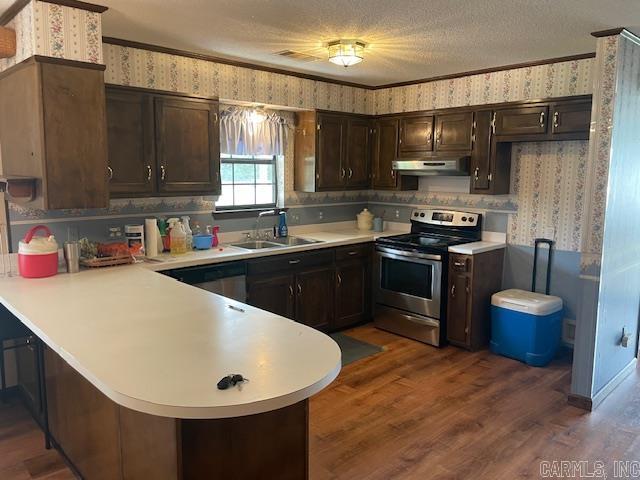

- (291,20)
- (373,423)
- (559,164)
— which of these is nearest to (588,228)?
(559,164)

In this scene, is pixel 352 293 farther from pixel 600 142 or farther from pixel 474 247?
pixel 600 142

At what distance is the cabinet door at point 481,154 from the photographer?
4496 millimetres

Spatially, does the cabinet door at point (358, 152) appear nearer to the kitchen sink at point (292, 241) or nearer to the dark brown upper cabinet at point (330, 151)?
the dark brown upper cabinet at point (330, 151)

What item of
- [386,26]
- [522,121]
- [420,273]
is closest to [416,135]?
[522,121]

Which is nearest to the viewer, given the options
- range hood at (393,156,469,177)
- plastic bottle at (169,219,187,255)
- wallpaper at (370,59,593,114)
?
plastic bottle at (169,219,187,255)

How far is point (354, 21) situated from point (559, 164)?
2.36m

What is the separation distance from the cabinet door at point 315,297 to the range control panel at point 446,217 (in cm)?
123

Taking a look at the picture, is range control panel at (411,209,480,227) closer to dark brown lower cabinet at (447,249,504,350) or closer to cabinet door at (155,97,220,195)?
dark brown lower cabinet at (447,249,504,350)

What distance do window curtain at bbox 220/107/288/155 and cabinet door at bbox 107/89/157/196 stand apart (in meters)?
0.88

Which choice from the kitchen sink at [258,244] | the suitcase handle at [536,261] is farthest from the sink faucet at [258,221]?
the suitcase handle at [536,261]

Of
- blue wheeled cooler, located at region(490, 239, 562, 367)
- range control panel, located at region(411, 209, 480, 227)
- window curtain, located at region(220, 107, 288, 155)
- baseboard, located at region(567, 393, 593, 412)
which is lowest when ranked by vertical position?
baseboard, located at region(567, 393, 593, 412)

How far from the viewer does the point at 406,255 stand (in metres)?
4.65

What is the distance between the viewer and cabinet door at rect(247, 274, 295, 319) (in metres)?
4.07

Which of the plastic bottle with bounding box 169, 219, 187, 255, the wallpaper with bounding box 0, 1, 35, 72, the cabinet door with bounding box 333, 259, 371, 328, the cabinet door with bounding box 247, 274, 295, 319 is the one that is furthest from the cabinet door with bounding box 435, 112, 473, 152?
the wallpaper with bounding box 0, 1, 35, 72
